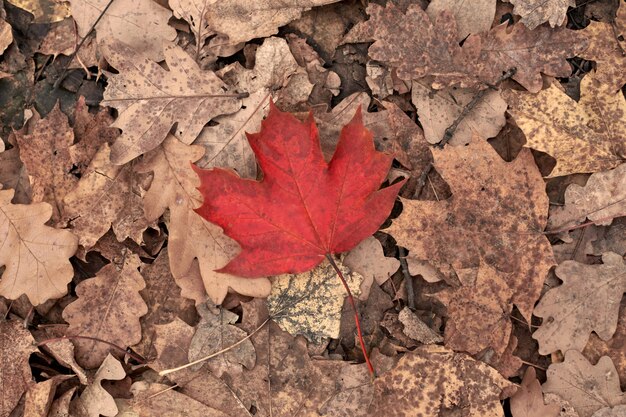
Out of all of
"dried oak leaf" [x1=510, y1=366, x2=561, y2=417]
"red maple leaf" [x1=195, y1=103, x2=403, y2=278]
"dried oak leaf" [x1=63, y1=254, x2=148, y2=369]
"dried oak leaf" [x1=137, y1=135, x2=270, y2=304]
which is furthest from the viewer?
"dried oak leaf" [x1=63, y1=254, x2=148, y2=369]

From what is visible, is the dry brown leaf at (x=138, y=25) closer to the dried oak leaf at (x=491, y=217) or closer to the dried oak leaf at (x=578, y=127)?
the dried oak leaf at (x=491, y=217)

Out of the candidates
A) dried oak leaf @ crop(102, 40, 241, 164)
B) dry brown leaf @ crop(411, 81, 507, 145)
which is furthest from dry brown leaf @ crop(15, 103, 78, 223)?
dry brown leaf @ crop(411, 81, 507, 145)

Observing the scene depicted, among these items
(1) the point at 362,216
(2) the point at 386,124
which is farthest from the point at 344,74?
(1) the point at 362,216

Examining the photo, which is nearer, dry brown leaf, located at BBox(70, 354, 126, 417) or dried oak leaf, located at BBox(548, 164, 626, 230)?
dried oak leaf, located at BBox(548, 164, 626, 230)

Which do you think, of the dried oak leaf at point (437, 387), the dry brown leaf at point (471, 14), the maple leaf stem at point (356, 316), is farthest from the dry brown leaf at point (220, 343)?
the dry brown leaf at point (471, 14)

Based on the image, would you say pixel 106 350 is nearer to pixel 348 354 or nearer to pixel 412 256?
pixel 348 354

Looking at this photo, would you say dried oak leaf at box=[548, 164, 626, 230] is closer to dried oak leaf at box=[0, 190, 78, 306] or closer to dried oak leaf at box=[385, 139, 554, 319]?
dried oak leaf at box=[385, 139, 554, 319]

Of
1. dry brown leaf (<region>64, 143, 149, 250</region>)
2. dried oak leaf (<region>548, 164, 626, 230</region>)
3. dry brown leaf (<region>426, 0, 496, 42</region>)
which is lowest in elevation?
dry brown leaf (<region>64, 143, 149, 250</region>)

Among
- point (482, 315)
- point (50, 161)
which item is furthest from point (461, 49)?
point (50, 161)
